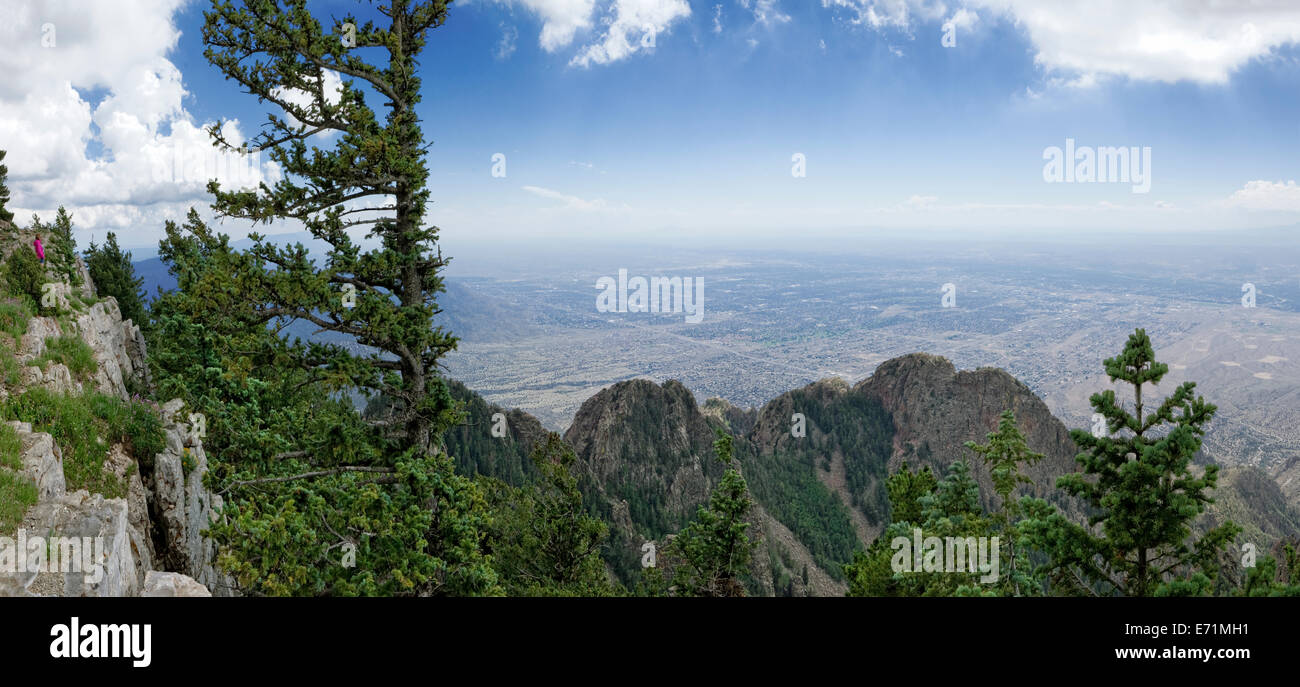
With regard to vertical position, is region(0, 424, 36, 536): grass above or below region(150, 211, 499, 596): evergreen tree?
above

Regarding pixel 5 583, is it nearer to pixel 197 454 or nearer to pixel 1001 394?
pixel 197 454

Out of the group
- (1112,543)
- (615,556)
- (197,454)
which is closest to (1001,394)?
(615,556)

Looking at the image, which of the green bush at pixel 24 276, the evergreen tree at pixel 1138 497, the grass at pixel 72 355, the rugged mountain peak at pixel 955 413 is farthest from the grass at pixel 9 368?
the rugged mountain peak at pixel 955 413

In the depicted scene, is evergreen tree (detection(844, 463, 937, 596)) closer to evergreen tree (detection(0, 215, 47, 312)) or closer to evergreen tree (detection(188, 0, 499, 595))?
evergreen tree (detection(188, 0, 499, 595))

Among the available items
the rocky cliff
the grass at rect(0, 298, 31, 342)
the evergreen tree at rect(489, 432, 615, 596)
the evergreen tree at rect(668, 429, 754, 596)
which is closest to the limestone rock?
the rocky cliff

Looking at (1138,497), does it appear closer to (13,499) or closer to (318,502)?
(318,502)
